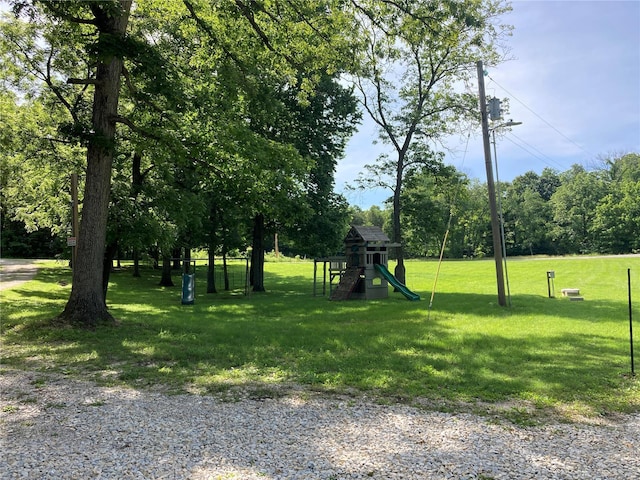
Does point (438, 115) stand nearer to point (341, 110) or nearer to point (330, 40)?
point (341, 110)

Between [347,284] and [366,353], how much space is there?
Answer: 32.8ft

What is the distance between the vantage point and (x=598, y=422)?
4328 mm

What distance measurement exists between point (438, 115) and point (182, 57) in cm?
1140

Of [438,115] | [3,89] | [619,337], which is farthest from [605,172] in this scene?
[3,89]

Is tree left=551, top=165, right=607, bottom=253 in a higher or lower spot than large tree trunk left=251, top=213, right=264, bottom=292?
higher

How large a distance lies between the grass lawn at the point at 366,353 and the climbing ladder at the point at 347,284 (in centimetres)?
335

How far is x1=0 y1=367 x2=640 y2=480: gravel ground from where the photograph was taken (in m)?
3.20

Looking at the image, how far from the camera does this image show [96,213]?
30.2 ft

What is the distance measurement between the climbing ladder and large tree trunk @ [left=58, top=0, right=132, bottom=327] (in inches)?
361

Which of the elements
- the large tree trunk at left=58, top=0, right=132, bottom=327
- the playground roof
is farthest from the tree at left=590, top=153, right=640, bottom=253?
the large tree trunk at left=58, top=0, right=132, bottom=327

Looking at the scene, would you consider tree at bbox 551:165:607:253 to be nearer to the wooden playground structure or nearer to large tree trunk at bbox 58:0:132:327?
the wooden playground structure

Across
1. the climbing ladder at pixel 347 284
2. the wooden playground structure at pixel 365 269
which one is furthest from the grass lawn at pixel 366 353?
the wooden playground structure at pixel 365 269

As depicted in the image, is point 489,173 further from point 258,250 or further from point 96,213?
point 258,250

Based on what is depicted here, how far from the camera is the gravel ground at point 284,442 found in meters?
3.20
